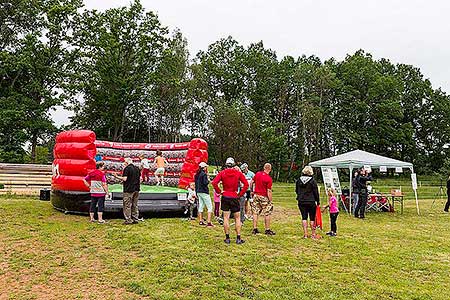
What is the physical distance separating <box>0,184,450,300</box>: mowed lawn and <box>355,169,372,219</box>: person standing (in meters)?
2.97

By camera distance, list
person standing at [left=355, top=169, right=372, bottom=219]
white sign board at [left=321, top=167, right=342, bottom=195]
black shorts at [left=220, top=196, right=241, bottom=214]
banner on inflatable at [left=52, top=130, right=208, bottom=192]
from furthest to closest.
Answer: white sign board at [left=321, top=167, right=342, bottom=195] < person standing at [left=355, top=169, right=372, bottom=219] < banner on inflatable at [left=52, top=130, right=208, bottom=192] < black shorts at [left=220, top=196, right=241, bottom=214]

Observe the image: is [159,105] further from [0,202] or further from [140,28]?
[0,202]

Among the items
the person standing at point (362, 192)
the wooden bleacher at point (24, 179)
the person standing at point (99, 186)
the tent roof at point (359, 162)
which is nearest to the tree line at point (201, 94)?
the wooden bleacher at point (24, 179)

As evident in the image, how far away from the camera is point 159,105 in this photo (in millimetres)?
34062

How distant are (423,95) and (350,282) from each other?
46214 millimetres

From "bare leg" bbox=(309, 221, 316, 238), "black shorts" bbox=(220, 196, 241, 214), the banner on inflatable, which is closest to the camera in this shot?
"black shorts" bbox=(220, 196, 241, 214)

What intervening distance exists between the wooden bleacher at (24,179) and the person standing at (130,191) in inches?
313

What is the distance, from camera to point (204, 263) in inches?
264

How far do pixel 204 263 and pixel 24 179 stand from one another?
1379cm

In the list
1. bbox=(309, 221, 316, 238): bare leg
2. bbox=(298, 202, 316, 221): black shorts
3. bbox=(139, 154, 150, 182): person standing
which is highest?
bbox=(139, 154, 150, 182): person standing

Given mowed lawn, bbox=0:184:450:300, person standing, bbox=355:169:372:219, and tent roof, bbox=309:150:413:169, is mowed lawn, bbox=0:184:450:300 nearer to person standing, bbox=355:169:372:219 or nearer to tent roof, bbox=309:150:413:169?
person standing, bbox=355:169:372:219

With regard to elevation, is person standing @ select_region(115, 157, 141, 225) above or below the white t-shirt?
below

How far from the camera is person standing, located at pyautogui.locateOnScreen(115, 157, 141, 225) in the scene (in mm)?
9359

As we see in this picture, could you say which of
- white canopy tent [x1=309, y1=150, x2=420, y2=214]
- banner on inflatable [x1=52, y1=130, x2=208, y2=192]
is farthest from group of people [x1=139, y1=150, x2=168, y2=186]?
white canopy tent [x1=309, y1=150, x2=420, y2=214]
